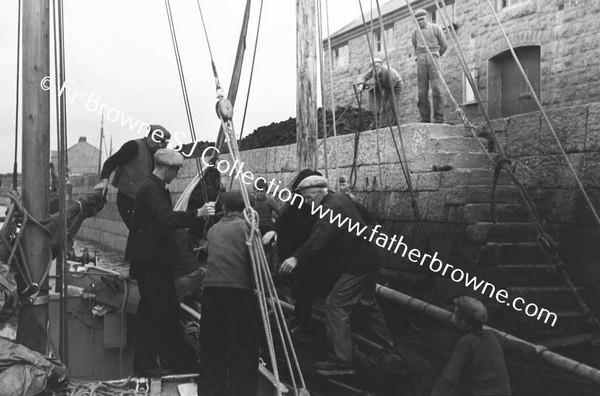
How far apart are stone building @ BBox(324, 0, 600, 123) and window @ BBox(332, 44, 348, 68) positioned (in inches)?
106

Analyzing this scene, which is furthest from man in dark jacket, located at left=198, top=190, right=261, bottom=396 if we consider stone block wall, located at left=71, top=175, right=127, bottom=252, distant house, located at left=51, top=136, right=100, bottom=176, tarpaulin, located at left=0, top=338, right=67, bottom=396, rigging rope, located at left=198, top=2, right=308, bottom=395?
distant house, located at left=51, top=136, right=100, bottom=176

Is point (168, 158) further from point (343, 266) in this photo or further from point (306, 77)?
point (306, 77)

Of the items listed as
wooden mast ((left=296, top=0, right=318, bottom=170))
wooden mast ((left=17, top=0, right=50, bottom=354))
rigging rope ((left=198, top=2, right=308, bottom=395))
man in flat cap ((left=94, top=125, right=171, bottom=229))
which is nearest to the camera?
rigging rope ((left=198, top=2, right=308, bottom=395))

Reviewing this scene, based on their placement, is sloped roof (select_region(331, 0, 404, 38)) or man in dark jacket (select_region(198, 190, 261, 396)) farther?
sloped roof (select_region(331, 0, 404, 38))

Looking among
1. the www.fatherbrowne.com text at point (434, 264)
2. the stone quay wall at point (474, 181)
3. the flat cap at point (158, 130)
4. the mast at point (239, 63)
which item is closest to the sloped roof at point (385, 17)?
the stone quay wall at point (474, 181)

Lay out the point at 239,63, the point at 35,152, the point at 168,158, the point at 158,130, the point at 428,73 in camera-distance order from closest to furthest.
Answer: the point at 35,152, the point at 168,158, the point at 158,130, the point at 239,63, the point at 428,73

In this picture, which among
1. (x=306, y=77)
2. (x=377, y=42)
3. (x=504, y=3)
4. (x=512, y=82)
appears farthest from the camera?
(x=377, y=42)

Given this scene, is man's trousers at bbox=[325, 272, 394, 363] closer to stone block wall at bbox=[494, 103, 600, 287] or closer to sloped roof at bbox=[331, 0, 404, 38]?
stone block wall at bbox=[494, 103, 600, 287]

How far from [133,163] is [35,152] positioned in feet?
6.38

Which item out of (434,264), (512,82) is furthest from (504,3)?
(434,264)

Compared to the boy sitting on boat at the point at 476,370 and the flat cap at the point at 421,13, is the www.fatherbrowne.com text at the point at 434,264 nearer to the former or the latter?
the boy sitting on boat at the point at 476,370

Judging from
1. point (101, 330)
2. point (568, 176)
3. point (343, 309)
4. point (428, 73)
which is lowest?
point (101, 330)

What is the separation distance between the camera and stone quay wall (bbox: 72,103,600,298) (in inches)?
271

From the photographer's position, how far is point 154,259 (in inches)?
175
